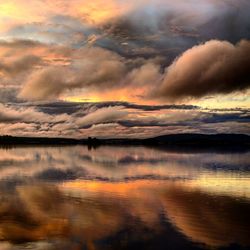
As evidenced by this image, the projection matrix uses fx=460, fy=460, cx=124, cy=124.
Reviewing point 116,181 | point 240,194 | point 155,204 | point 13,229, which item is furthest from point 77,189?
point 13,229

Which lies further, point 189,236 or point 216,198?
point 216,198

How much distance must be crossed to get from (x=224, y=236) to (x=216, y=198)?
12.1 meters

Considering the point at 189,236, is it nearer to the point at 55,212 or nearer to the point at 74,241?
the point at 74,241

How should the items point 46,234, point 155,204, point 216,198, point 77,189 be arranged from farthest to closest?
point 77,189
point 216,198
point 155,204
point 46,234

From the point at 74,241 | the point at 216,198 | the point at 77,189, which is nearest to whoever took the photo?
the point at 74,241

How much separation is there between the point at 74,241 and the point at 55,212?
7731mm

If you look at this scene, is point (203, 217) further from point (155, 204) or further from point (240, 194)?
point (240, 194)

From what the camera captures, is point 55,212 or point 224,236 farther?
point 55,212

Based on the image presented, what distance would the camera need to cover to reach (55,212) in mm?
28500

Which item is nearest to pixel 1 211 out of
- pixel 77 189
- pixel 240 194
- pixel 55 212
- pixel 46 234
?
pixel 55 212

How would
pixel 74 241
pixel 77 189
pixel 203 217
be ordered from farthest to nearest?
pixel 77 189 → pixel 203 217 → pixel 74 241

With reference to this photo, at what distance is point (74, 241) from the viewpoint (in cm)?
2103

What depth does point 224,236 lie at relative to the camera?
22250 mm

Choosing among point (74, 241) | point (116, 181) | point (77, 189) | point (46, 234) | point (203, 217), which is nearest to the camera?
point (74, 241)
